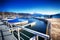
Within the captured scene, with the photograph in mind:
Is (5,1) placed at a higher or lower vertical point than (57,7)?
higher

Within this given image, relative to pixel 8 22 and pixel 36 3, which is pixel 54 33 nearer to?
pixel 36 3

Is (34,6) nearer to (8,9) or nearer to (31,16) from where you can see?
(31,16)

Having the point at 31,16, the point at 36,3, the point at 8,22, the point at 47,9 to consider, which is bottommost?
the point at 8,22

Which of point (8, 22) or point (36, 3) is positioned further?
point (8, 22)

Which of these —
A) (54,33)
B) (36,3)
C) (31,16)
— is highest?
(36,3)

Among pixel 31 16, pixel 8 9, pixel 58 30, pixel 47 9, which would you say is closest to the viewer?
pixel 58 30

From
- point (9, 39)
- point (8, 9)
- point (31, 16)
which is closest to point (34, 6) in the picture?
point (31, 16)

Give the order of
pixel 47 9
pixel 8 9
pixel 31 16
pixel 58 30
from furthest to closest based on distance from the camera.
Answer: pixel 8 9
pixel 31 16
pixel 47 9
pixel 58 30

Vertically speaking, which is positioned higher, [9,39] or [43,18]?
[43,18]

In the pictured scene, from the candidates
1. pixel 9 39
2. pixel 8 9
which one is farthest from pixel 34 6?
pixel 9 39
